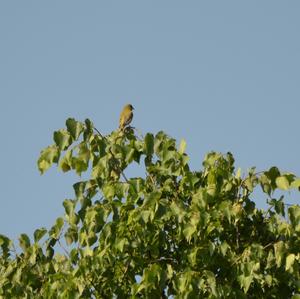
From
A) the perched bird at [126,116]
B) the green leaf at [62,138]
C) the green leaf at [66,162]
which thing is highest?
the perched bird at [126,116]

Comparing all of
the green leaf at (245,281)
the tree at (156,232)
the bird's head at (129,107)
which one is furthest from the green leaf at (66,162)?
the bird's head at (129,107)

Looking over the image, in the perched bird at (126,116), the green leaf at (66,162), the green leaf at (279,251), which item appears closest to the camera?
the green leaf at (279,251)

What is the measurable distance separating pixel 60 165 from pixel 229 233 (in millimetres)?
1377

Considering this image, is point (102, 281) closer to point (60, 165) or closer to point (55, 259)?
point (55, 259)

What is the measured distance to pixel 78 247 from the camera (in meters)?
6.51

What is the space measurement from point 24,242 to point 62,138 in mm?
953

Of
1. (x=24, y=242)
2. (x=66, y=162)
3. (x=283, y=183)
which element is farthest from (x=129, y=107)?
(x=283, y=183)

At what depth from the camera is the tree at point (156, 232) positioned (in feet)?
A: 20.4

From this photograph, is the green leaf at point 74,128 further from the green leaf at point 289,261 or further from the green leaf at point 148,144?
the green leaf at point 289,261

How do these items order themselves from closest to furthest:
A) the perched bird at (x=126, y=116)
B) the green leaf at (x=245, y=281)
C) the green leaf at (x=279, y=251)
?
1. the green leaf at (x=245, y=281)
2. the green leaf at (x=279, y=251)
3. the perched bird at (x=126, y=116)

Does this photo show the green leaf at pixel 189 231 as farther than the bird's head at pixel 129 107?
No

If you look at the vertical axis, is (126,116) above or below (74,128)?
above

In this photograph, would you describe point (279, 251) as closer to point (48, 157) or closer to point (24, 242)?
point (48, 157)

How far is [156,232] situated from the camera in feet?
21.2
